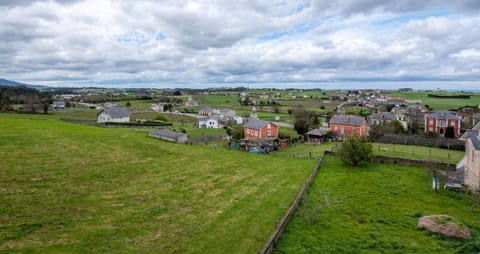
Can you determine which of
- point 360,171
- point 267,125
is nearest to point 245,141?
point 267,125

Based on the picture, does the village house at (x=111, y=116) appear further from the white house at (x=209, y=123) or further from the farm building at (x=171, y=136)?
the farm building at (x=171, y=136)

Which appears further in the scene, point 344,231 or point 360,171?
point 360,171

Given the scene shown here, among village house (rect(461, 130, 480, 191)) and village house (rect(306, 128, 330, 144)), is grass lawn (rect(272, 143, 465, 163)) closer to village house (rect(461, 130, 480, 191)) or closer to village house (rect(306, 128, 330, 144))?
village house (rect(461, 130, 480, 191))

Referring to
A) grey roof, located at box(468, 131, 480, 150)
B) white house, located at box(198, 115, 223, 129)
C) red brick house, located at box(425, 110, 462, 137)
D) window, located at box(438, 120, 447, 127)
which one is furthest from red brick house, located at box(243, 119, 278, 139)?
window, located at box(438, 120, 447, 127)

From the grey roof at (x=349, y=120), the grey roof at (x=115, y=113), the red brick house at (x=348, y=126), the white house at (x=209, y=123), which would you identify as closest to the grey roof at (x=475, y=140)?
the red brick house at (x=348, y=126)

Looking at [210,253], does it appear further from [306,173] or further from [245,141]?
[245,141]
